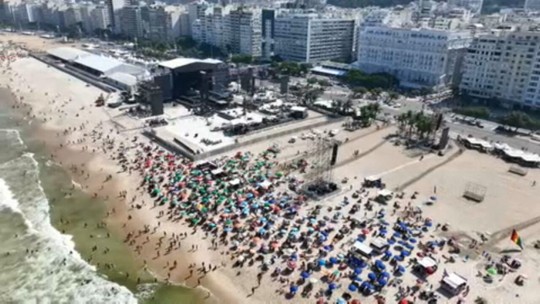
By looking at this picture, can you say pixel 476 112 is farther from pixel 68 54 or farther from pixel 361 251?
pixel 68 54

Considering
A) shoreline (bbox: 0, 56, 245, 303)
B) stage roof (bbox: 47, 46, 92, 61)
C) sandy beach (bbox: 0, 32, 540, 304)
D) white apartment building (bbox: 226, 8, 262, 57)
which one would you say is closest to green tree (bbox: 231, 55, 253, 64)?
white apartment building (bbox: 226, 8, 262, 57)

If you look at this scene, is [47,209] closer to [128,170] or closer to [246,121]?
[128,170]

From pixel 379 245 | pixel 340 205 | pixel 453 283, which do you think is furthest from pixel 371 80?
pixel 453 283

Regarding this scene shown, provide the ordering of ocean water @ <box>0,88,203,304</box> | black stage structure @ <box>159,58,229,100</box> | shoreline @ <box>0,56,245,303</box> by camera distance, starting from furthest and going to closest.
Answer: black stage structure @ <box>159,58,229,100</box> → shoreline @ <box>0,56,245,303</box> → ocean water @ <box>0,88,203,304</box>

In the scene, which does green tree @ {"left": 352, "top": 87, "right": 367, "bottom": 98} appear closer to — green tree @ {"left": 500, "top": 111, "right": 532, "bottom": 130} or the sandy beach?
the sandy beach

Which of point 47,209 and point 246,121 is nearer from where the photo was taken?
point 47,209

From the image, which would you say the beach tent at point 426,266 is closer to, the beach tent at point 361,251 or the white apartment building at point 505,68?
the beach tent at point 361,251

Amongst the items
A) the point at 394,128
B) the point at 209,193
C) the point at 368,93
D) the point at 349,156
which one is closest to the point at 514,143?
the point at 394,128
